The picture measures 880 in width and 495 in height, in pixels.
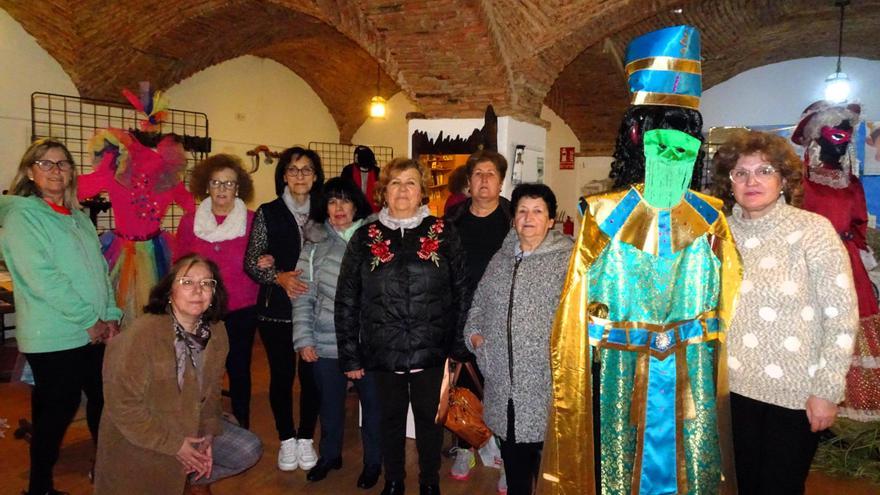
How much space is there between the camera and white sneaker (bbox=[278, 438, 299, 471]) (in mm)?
3344

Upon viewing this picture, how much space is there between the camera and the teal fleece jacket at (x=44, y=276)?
2.66 m

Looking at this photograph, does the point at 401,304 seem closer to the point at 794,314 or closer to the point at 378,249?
the point at 378,249

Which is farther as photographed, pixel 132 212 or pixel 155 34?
pixel 155 34

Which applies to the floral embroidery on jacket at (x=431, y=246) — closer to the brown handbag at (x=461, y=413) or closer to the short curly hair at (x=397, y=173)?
the short curly hair at (x=397, y=173)

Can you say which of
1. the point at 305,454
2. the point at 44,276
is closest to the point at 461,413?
the point at 305,454

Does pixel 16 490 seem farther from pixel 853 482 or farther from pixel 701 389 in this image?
pixel 853 482

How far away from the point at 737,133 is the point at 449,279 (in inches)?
51.7

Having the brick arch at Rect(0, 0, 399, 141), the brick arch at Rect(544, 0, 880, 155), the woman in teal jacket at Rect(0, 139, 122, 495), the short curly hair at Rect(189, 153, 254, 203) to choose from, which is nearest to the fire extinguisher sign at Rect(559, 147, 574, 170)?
the brick arch at Rect(544, 0, 880, 155)

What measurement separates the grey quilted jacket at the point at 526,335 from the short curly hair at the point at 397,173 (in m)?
0.68

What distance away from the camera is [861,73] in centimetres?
845

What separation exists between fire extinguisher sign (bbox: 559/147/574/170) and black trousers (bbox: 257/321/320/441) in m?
7.49

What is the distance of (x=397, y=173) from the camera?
9.24ft

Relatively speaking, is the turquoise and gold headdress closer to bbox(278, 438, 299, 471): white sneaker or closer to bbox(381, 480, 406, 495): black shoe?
bbox(381, 480, 406, 495): black shoe

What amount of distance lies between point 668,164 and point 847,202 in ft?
8.32
